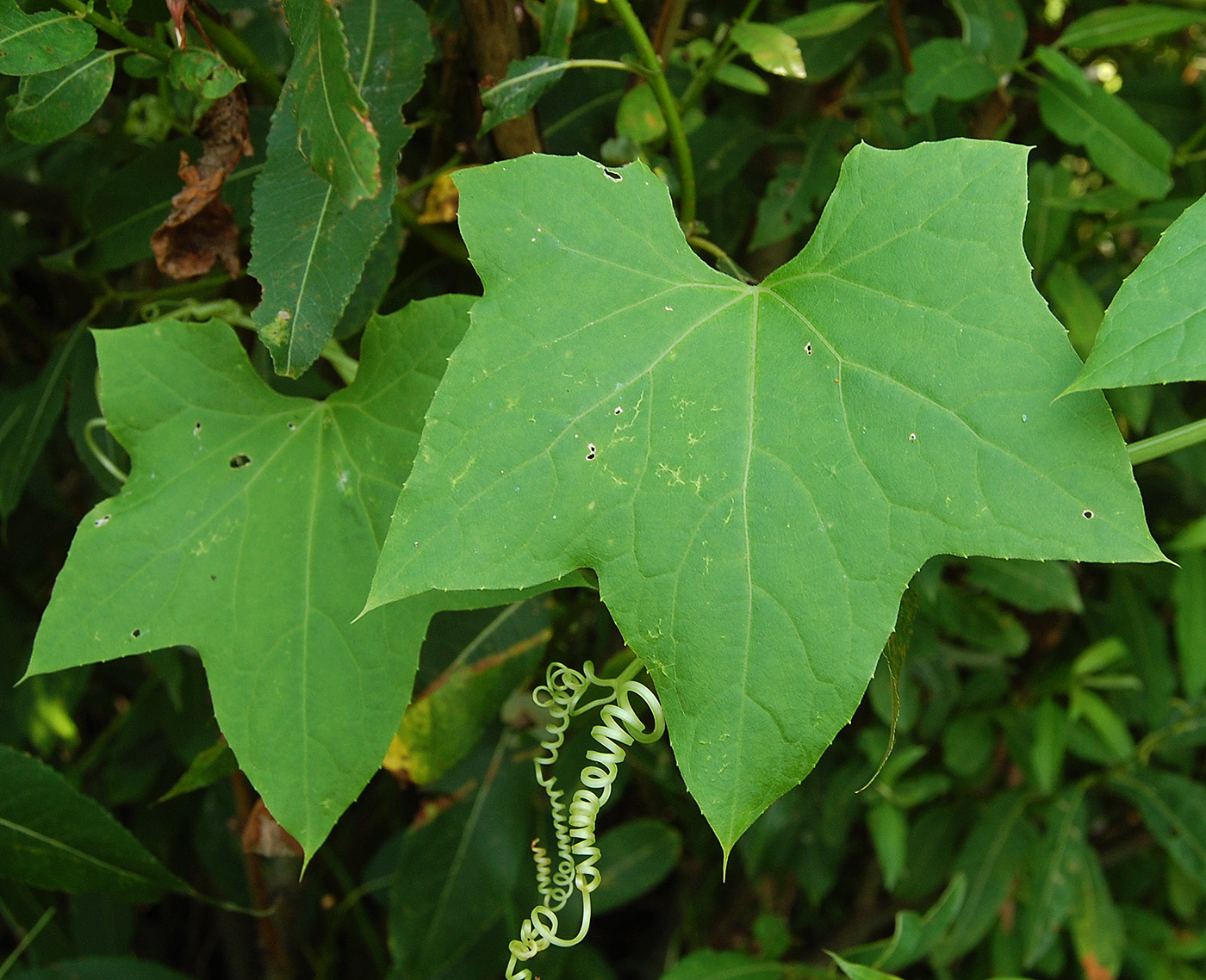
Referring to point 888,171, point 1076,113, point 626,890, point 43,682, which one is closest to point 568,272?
point 888,171

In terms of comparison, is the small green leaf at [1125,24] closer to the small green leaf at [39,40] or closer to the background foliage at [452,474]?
the background foliage at [452,474]

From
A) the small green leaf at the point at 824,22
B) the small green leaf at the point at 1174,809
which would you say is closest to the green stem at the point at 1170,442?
the small green leaf at the point at 824,22

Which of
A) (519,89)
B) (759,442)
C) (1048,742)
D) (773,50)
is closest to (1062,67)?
(773,50)

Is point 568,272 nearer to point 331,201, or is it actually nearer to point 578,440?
point 578,440

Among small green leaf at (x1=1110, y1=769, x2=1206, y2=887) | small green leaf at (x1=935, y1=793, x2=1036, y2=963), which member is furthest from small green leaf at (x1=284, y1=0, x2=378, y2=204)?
small green leaf at (x1=1110, y1=769, x2=1206, y2=887)

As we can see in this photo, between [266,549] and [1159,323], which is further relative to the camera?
[266,549]

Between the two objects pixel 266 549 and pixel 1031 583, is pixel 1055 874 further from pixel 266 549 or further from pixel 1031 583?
pixel 266 549
